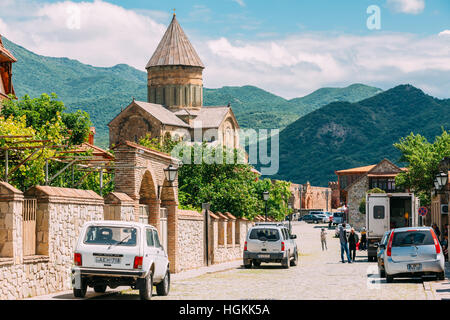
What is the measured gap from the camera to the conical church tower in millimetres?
94625

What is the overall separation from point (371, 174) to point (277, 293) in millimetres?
93316

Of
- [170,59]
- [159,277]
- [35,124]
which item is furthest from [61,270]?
[170,59]

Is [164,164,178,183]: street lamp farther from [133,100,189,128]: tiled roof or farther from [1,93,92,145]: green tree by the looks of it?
[133,100,189,128]: tiled roof

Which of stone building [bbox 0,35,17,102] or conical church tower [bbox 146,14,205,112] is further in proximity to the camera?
conical church tower [bbox 146,14,205,112]

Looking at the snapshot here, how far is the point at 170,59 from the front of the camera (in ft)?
310

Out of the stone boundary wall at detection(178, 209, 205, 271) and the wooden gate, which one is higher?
the wooden gate

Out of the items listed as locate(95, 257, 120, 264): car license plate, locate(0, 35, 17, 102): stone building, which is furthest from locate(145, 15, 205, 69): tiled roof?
locate(95, 257, 120, 264): car license plate

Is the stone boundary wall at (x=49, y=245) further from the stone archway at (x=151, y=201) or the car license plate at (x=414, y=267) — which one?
the car license plate at (x=414, y=267)

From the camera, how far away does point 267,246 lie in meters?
29.0

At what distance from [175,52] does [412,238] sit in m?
77.2

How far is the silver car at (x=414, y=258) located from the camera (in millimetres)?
20109

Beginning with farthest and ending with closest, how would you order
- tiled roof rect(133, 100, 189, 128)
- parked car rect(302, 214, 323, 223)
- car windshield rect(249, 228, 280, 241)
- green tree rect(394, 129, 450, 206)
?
parked car rect(302, 214, 323, 223) < tiled roof rect(133, 100, 189, 128) < green tree rect(394, 129, 450, 206) < car windshield rect(249, 228, 280, 241)

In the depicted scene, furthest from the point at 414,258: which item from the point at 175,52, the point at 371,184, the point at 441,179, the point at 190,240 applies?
the point at 371,184

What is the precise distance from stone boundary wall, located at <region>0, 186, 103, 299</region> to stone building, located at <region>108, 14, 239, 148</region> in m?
71.7
